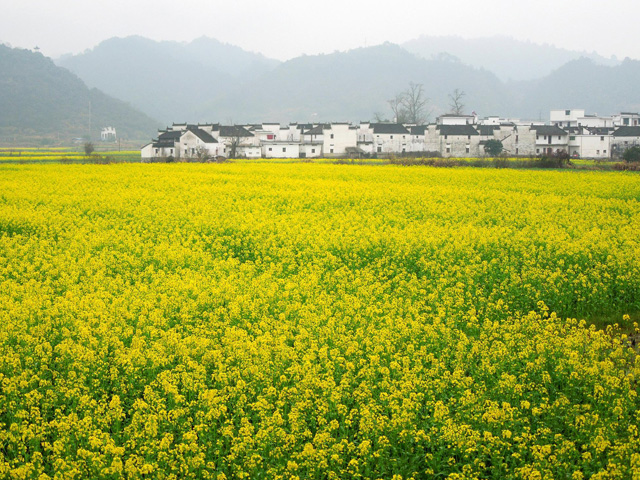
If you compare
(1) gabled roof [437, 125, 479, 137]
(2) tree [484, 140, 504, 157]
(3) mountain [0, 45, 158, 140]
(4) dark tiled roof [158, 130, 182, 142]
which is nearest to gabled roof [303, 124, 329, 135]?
(1) gabled roof [437, 125, 479, 137]

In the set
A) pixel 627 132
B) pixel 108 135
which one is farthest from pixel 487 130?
pixel 108 135

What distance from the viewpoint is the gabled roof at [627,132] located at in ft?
293

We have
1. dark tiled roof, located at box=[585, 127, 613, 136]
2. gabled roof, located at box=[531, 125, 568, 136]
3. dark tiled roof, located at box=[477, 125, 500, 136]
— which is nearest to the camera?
gabled roof, located at box=[531, 125, 568, 136]

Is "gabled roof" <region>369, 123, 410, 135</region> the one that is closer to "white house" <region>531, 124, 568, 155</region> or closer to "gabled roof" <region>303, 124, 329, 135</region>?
"gabled roof" <region>303, 124, 329, 135</region>

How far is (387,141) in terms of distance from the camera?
99.4 m

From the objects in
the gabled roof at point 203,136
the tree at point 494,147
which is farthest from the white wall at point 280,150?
the tree at point 494,147

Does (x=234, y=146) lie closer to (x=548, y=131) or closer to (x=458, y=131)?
(x=458, y=131)

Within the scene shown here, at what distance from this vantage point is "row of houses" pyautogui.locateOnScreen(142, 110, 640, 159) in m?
87.9

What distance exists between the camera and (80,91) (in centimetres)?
15138

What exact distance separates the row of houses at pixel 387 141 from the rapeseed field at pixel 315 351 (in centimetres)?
6812

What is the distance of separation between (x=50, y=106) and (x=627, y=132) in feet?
387

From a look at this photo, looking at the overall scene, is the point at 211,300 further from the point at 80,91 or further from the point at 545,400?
the point at 80,91

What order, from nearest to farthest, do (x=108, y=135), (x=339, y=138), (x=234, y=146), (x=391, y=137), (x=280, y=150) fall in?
(x=234, y=146) → (x=280, y=150) → (x=339, y=138) → (x=391, y=137) → (x=108, y=135)

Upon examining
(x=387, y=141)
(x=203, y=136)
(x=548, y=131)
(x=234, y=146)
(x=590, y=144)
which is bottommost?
(x=590, y=144)
